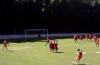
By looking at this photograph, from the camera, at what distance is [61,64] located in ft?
65.6

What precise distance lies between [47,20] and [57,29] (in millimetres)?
4592

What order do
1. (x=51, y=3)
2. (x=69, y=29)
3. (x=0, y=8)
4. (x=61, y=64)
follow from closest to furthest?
(x=61, y=64) → (x=0, y=8) → (x=51, y=3) → (x=69, y=29)

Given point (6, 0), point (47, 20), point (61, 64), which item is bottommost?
point (61, 64)

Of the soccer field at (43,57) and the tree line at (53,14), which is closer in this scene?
the soccer field at (43,57)

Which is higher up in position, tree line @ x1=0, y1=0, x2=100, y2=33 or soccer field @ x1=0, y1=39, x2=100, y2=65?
tree line @ x1=0, y1=0, x2=100, y2=33

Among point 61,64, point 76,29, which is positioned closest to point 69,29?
point 76,29

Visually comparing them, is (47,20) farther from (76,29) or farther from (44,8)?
(76,29)

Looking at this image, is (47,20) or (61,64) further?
(47,20)

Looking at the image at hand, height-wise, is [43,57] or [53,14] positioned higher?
[53,14]

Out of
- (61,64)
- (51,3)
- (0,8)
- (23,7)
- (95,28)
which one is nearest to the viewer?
(61,64)

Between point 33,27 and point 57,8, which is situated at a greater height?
point 57,8

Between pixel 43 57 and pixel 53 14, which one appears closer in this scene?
pixel 43 57

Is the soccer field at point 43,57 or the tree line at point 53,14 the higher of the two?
the tree line at point 53,14

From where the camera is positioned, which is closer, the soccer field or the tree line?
the soccer field
